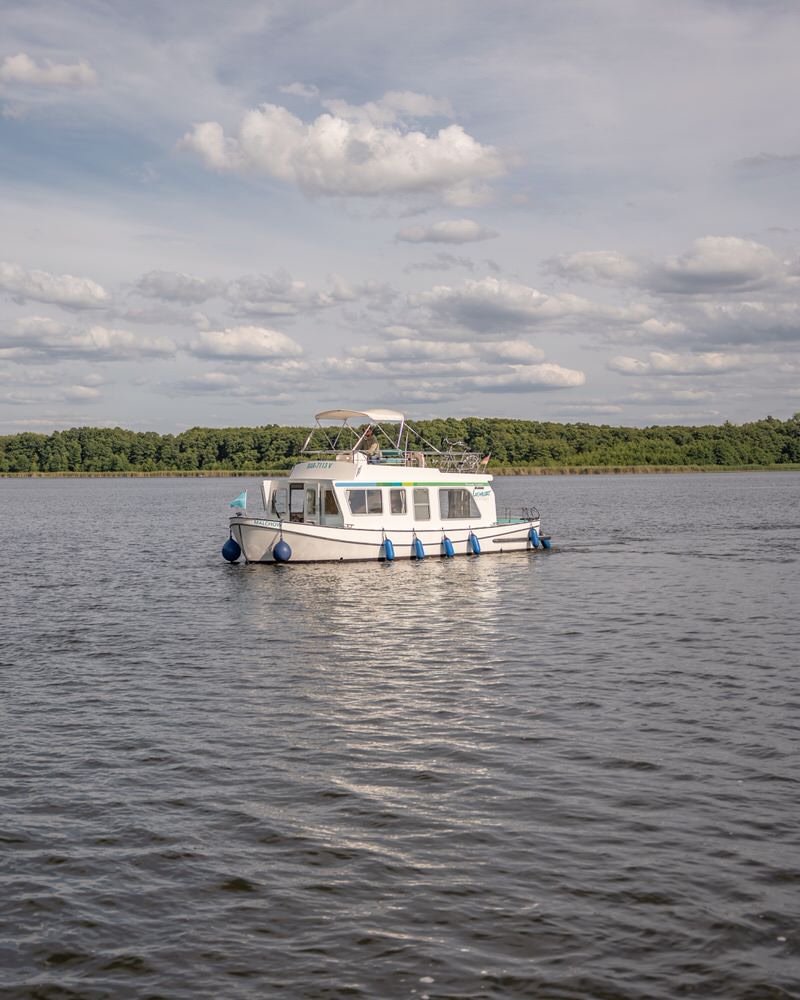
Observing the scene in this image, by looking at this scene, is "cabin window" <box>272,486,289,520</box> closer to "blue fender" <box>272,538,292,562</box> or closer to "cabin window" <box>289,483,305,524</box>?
"cabin window" <box>289,483,305,524</box>

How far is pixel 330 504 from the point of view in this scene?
1585 inches

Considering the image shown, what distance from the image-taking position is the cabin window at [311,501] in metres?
40.3

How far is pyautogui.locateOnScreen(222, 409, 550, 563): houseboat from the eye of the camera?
1550 inches

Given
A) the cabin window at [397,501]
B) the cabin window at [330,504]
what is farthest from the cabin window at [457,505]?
the cabin window at [330,504]

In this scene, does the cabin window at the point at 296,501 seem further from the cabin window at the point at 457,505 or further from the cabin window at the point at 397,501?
the cabin window at the point at 457,505

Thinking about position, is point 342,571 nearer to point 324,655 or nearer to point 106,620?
point 106,620

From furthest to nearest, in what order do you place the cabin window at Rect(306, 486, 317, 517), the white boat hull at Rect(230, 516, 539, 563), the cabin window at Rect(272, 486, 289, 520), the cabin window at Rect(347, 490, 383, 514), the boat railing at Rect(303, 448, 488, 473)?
1. the cabin window at Rect(272, 486, 289, 520)
2. the boat railing at Rect(303, 448, 488, 473)
3. the cabin window at Rect(306, 486, 317, 517)
4. the cabin window at Rect(347, 490, 383, 514)
5. the white boat hull at Rect(230, 516, 539, 563)

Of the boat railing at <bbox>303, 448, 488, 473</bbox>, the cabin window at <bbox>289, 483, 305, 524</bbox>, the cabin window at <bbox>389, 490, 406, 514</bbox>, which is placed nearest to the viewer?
the cabin window at <bbox>389, 490, 406, 514</bbox>

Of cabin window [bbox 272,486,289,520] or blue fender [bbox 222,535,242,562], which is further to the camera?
cabin window [bbox 272,486,289,520]

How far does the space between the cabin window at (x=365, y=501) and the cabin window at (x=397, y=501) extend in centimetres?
47

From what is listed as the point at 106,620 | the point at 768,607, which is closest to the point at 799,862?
the point at 768,607

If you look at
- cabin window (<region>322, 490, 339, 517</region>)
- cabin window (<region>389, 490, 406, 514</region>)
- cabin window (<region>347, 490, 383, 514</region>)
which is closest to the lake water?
cabin window (<region>347, 490, 383, 514</region>)

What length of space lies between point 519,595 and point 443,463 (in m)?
13.5

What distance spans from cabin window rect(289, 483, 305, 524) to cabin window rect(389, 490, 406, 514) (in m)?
3.73
